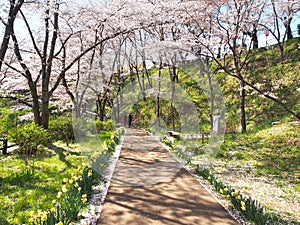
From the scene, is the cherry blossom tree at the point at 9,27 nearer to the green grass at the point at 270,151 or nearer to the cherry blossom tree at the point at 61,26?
the cherry blossom tree at the point at 61,26

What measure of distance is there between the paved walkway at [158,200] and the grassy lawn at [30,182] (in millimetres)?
1053

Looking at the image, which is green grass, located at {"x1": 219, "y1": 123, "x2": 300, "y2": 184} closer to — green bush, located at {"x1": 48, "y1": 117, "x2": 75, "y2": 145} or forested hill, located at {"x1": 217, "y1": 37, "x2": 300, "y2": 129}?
forested hill, located at {"x1": 217, "y1": 37, "x2": 300, "y2": 129}

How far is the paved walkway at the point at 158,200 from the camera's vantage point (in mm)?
3502

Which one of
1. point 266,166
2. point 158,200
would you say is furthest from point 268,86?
point 158,200

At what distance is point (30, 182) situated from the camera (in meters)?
4.82

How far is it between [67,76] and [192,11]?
32.6ft

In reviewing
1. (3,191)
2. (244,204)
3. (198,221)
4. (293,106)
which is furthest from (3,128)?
(293,106)

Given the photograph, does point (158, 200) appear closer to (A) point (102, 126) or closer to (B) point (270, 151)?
(B) point (270, 151)

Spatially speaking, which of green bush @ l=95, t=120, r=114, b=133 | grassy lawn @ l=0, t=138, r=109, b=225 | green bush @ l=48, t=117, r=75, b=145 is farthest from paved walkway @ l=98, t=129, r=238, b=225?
green bush @ l=95, t=120, r=114, b=133

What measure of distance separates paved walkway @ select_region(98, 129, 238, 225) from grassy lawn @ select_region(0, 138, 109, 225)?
1.05 metres

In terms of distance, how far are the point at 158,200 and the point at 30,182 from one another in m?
2.53

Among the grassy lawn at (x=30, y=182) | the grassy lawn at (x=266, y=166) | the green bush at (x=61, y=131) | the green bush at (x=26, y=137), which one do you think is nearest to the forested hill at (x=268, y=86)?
the grassy lawn at (x=266, y=166)

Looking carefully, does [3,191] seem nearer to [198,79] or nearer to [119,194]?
[119,194]

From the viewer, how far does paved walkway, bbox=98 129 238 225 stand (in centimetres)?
350
